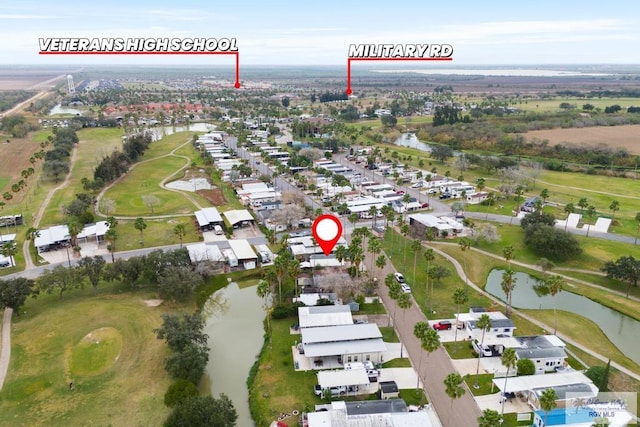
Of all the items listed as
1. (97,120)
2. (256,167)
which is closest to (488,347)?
(256,167)

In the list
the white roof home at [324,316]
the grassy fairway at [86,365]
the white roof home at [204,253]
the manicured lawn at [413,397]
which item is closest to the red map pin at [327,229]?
the white roof home at [324,316]

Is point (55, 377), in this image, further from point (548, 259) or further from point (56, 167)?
point (56, 167)

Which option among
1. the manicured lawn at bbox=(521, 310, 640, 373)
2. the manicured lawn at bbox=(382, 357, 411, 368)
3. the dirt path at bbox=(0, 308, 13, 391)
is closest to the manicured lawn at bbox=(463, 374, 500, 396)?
the manicured lawn at bbox=(382, 357, 411, 368)

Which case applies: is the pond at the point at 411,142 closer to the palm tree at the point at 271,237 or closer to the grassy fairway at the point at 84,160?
the palm tree at the point at 271,237

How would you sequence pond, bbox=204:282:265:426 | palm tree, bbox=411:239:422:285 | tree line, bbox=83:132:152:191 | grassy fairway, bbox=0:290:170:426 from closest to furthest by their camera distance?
1. grassy fairway, bbox=0:290:170:426
2. pond, bbox=204:282:265:426
3. palm tree, bbox=411:239:422:285
4. tree line, bbox=83:132:152:191

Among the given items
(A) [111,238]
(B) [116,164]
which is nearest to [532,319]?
(A) [111,238]

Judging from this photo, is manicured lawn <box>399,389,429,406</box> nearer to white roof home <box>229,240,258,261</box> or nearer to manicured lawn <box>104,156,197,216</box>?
white roof home <box>229,240,258,261</box>
